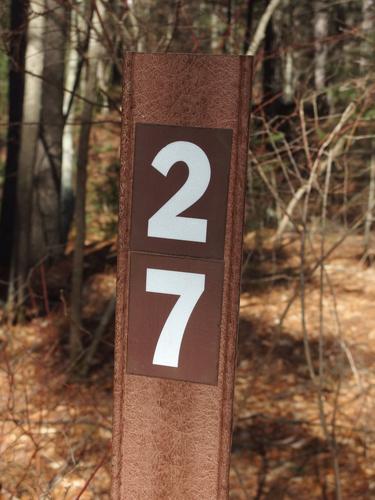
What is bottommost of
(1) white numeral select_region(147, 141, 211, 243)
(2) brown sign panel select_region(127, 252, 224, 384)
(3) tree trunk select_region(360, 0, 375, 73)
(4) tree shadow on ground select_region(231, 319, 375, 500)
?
(4) tree shadow on ground select_region(231, 319, 375, 500)

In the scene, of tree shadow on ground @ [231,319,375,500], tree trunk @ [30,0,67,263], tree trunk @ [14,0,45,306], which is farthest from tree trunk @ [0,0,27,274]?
tree shadow on ground @ [231,319,375,500]

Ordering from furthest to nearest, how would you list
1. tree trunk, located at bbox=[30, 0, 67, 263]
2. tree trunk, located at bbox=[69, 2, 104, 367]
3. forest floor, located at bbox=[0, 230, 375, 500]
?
tree trunk, located at bbox=[30, 0, 67, 263] → tree trunk, located at bbox=[69, 2, 104, 367] → forest floor, located at bbox=[0, 230, 375, 500]

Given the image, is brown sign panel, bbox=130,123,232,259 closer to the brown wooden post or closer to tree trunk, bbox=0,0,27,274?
the brown wooden post

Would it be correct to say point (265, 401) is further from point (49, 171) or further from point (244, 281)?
point (49, 171)

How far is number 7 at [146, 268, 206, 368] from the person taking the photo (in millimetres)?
1713

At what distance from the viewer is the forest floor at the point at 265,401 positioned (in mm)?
4258

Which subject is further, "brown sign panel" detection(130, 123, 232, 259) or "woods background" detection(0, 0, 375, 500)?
"woods background" detection(0, 0, 375, 500)

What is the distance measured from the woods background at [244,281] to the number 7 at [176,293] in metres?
1.51

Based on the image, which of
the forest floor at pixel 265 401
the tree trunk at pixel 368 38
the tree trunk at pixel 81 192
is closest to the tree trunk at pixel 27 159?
the forest floor at pixel 265 401

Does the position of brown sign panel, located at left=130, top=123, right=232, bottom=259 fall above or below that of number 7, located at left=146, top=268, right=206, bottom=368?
above

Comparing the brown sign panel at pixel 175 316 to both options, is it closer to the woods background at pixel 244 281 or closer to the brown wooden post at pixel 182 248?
the brown wooden post at pixel 182 248

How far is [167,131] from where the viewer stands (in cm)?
169

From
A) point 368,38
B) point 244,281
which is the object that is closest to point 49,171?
point 244,281

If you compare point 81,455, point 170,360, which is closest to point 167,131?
point 170,360
